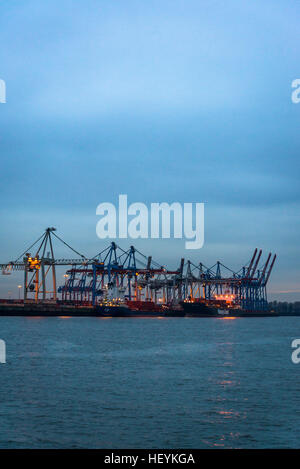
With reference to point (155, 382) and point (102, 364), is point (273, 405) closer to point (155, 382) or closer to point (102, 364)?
point (155, 382)

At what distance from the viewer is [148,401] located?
25.1 meters

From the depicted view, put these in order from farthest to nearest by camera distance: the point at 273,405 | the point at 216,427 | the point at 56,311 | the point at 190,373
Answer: the point at 56,311 < the point at 190,373 < the point at 273,405 < the point at 216,427

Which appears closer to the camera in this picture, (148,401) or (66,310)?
(148,401)

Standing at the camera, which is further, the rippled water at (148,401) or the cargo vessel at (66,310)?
the cargo vessel at (66,310)

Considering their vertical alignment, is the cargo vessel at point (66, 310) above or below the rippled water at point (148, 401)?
below

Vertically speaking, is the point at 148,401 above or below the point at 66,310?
above

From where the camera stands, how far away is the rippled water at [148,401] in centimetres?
1842

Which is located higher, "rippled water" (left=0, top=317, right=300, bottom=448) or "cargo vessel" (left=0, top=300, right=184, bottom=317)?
"rippled water" (left=0, top=317, right=300, bottom=448)

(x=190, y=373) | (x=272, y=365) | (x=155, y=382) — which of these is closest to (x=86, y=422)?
(x=155, y=382)

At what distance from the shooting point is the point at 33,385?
29234 millimetres

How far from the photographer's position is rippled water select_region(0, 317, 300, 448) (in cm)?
1842

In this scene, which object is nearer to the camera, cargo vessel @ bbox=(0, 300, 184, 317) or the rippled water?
the rippled water
